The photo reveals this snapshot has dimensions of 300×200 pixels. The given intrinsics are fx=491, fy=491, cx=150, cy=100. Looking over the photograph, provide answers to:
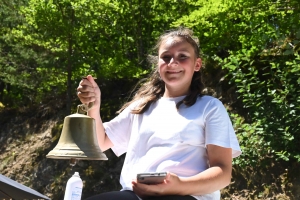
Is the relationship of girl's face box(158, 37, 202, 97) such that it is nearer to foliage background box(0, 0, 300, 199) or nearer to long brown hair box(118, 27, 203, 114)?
long brown hair box(118, 27, 203, 114)

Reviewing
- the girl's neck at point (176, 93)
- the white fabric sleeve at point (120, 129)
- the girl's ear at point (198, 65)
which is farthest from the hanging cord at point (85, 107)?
the girl's ear at point (198, 65)

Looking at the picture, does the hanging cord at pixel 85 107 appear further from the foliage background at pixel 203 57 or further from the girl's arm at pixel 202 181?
the foliage background at pixel 203 57

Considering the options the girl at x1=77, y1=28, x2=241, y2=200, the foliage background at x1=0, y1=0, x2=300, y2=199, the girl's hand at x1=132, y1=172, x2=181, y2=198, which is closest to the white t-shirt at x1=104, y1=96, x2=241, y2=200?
the girl at x1=77, y1=28, x2=241, y2=200

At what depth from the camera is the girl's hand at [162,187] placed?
1.98 meters

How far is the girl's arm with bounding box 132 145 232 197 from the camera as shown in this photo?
6.54ft

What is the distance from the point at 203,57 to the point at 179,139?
6.05m

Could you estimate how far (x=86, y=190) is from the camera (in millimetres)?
9297

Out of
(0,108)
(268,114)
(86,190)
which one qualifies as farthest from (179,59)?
(0,108)

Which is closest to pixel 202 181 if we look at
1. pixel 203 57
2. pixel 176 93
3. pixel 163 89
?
pixel 176 93

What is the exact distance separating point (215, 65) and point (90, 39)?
Result: 9.55 ft

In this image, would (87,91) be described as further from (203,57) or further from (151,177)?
(203,57)

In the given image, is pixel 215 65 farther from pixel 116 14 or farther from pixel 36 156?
pixel 36 156

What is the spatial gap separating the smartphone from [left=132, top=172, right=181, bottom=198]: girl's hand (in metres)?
0.02

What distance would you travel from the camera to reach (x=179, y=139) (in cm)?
220
